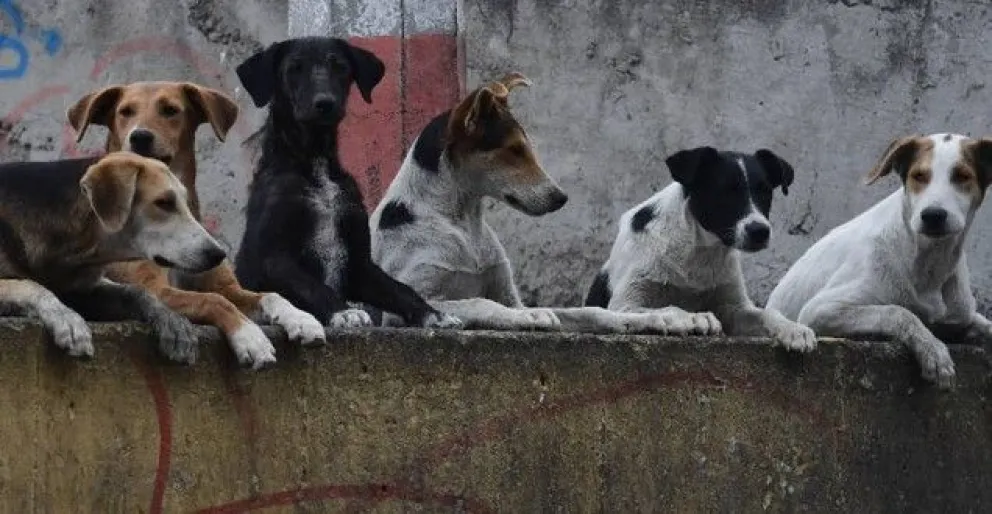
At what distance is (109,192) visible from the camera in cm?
535

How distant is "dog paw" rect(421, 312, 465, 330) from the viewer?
20.5ft

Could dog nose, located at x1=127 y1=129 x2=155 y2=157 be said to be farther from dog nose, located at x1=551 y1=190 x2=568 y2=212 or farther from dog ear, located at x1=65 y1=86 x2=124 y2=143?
dog nose, located at x1=551 y1=190 x2=568 y2=212

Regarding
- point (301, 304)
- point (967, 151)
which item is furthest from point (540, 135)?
point (301, 304)

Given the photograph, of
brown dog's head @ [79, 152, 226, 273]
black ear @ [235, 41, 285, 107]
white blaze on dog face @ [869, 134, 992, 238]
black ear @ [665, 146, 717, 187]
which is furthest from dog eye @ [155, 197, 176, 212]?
white blaze on dog face @ [869, 134, 992, 238]

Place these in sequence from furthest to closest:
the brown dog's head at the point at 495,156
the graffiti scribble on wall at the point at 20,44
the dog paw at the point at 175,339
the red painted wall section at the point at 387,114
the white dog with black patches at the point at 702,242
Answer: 1. the graffiti scribble on wall at the point at 20,44
2. the red painted wall section at the point at 387,114
3. the white dog with black patches at the point at 702,242
4. the brown dog's head at the point at 495,156
5. the dog paw at the point at 175,339

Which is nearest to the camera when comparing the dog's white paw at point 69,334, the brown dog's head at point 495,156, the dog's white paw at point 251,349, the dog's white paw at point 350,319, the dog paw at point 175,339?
the dog's white paw at point 69,334

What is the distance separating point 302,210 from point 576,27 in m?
3.55

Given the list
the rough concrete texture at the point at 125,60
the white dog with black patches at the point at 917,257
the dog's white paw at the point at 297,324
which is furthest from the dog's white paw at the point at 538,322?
the rough concrete texture at the point at 125,60

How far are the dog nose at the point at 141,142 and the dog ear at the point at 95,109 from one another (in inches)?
8.6

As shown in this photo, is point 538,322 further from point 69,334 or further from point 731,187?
point 69,334

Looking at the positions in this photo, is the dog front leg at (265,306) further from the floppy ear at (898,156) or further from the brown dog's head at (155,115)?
the floppy ear at (898,156)

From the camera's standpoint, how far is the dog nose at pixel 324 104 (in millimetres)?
6582

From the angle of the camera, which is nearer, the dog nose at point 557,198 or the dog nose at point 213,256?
the dog nose at point 213,256

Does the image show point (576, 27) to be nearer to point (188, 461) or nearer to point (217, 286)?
point (217, 286)
